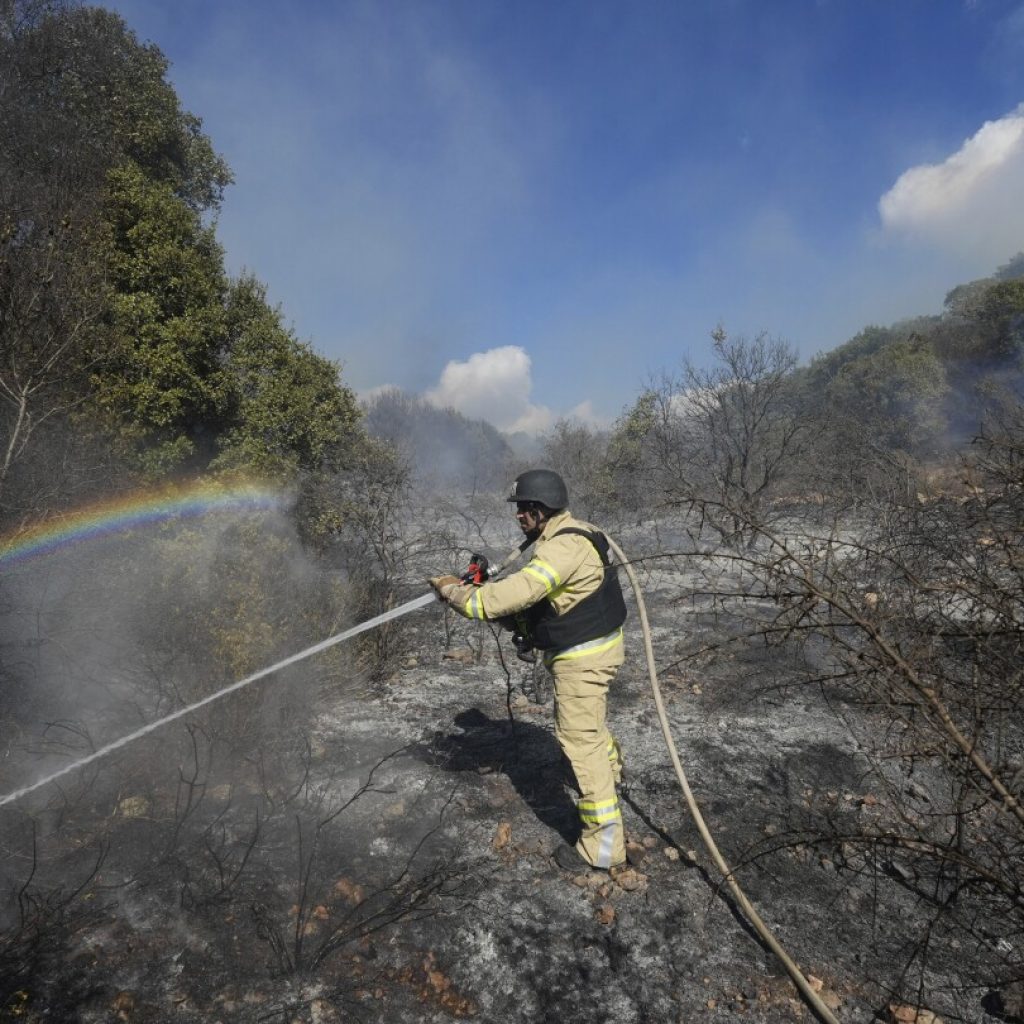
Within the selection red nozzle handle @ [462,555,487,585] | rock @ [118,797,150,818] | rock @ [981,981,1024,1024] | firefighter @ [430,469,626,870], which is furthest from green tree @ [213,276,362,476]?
rock @ [981,981,1024,1024]

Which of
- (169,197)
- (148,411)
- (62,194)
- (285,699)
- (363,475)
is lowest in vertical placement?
(285,699)

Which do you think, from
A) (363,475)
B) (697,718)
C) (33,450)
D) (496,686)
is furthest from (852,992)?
(363,475)

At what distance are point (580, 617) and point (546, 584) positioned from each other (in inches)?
13.3

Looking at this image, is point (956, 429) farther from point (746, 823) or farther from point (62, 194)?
point (62, 194)

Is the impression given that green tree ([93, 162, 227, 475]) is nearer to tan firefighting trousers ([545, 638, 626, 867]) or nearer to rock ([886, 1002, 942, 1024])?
tan firefighting trousers ([545, 638, 626, 867])

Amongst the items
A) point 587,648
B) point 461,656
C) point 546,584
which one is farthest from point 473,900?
point 461,656

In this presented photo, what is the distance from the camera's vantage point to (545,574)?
3145 millimetres

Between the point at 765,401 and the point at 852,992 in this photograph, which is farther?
the point at 765,401

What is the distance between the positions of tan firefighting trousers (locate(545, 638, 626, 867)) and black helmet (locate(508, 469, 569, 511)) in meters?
0.87

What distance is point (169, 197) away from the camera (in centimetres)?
816

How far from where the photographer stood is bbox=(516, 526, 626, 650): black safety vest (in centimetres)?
331

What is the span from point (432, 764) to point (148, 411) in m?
5.87

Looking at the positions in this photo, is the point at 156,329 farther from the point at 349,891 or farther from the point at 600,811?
the point at 600,811

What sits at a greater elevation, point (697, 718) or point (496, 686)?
point (496, 686)
